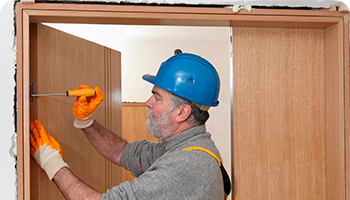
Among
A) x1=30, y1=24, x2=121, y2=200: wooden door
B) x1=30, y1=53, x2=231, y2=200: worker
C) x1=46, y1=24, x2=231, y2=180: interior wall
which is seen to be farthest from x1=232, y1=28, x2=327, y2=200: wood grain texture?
x1=46, y1=24, x2=231, y2=180: interior wall

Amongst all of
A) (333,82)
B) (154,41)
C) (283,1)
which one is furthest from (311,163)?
(154,41)

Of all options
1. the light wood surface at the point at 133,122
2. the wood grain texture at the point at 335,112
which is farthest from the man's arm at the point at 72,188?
the light wood surface at the point at 133,122

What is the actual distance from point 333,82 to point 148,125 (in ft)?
3.19

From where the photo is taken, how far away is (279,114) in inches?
59.7

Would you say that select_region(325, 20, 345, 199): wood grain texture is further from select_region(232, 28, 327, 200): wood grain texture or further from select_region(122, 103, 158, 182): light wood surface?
select_region(122, 103, 158, 182): light wood surface

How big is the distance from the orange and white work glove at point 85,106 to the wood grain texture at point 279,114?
728mm

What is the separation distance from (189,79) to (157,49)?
3.93m

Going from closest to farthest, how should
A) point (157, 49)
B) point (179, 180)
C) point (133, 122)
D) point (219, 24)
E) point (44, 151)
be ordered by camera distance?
point (179, 180), point (44, 151), point (219, 24), point (133, 122), point (157, 49)

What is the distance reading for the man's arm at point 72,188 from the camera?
47.1 inches

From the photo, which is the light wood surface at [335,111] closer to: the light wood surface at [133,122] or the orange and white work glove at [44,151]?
the orange and white work glove at [44,151]

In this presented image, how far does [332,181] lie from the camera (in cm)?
148

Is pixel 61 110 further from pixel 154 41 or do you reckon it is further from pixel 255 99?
pixel 154 41

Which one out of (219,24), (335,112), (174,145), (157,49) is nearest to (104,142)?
(174,145)

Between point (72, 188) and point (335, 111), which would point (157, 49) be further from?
point (72, 188)
